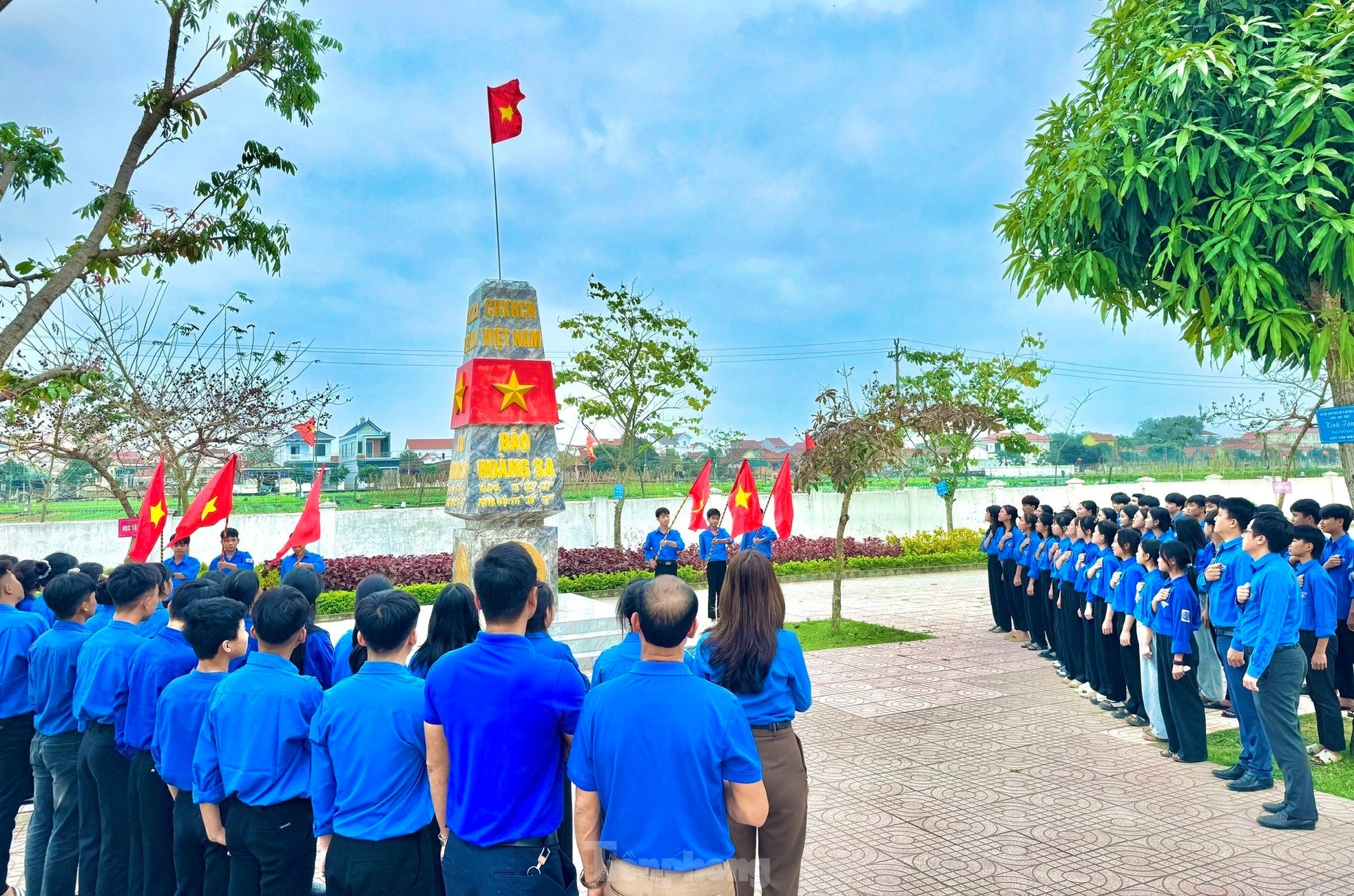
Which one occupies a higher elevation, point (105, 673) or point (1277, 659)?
point (105, 673)

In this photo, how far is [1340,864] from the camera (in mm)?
4090

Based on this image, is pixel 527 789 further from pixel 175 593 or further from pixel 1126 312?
pixel 1126 312

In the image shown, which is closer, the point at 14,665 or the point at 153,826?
the point at 153,826

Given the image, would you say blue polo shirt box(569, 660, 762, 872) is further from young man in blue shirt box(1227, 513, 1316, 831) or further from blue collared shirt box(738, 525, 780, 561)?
blue collared shirt box(738, 525, 780, 561)

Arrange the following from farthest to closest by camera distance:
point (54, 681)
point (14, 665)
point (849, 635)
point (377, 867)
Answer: point (849, 635), point (14, 665), point (54, 681), point (377, 867)

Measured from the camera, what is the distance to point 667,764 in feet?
7.54

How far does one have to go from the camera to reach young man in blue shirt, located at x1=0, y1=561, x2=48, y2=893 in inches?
164

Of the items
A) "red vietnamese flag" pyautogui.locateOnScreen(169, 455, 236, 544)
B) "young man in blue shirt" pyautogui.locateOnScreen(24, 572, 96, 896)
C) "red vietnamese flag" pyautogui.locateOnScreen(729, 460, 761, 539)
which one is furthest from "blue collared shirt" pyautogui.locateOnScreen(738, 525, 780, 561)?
"young man in blue shirt" pyautogui.locateOnScreen(24, 572, 96, 896)

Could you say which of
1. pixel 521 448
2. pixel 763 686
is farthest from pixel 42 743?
pixel 521 448

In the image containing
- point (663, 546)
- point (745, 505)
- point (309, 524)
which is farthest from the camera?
point (663, 546)

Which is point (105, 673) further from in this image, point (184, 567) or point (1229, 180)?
point (1229, 180)

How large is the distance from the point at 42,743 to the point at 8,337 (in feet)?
11.3

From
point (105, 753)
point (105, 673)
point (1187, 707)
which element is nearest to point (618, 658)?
point (105, 673)

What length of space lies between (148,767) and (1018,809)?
423cm
